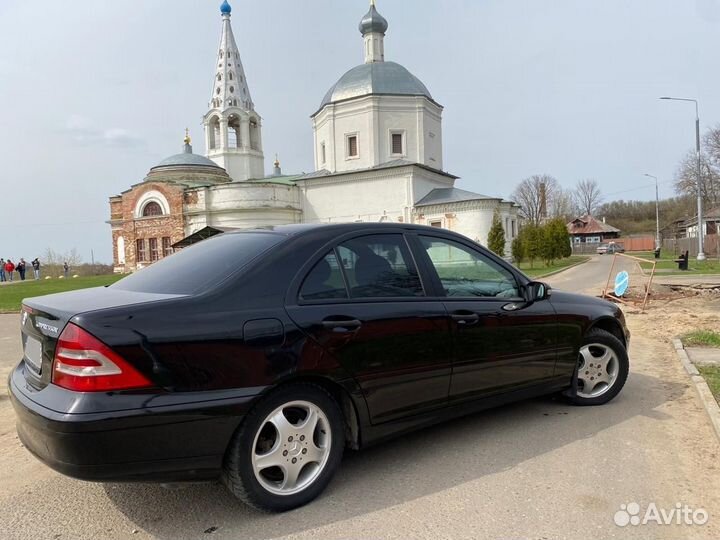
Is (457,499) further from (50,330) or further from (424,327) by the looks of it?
(50,330)

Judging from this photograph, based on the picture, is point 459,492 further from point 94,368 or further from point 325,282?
point 94,368

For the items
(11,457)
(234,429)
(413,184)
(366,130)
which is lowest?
(11,457)

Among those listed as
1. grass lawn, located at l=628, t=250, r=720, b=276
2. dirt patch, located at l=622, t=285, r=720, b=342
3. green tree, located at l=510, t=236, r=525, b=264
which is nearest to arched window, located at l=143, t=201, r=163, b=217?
green tree, located at l=510, t=236, r=525, b=264

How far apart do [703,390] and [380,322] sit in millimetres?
3772

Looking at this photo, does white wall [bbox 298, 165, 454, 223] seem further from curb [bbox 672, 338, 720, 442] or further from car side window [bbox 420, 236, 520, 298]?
car side window [bbox 420, 236, 520, 298]

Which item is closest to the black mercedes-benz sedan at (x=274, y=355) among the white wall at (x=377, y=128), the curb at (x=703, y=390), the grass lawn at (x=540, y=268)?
the curb at (x=703, y=390)

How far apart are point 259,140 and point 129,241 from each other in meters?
16.7

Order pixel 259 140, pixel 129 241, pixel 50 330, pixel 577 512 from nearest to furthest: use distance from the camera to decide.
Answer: pixel 50 330 < pixel 577 512 < pixel 129 241 < pixel 259 140

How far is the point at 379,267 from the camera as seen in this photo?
145 inches

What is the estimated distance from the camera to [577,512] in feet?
9.95

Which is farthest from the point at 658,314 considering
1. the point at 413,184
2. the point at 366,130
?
the point at 366,130

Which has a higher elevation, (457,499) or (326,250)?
(326,250)

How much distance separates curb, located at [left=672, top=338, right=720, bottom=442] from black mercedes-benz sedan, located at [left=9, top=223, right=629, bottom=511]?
1461mm

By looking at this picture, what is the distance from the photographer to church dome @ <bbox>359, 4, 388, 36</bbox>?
4988cm
